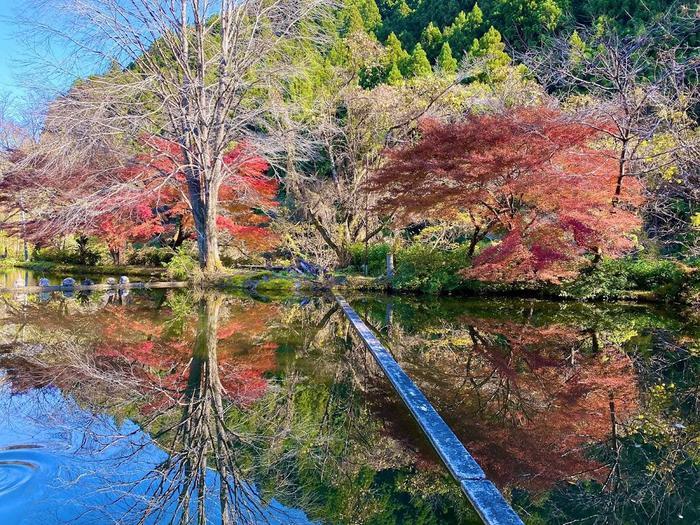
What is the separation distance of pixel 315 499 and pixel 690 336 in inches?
256

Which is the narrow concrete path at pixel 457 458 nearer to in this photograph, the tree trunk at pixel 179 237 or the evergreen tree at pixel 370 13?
the tree trunk at pixel 179 237

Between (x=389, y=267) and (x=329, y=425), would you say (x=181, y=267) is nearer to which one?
(x=389, y=267)

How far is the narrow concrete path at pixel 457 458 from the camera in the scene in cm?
215

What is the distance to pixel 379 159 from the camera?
14.5m

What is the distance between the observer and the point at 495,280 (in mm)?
10898

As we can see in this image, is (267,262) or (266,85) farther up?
(266,85)

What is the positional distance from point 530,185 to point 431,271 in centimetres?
337

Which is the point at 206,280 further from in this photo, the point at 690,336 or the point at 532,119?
the point at 690,336

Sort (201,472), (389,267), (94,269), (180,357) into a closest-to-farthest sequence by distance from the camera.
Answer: (201,472), (180,357), (389,267), (94,269)

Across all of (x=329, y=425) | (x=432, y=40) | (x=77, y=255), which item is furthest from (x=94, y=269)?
(x=432, y=40)

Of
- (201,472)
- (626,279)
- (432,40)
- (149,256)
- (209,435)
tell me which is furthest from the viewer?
(432,40)

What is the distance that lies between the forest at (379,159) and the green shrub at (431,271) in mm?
48

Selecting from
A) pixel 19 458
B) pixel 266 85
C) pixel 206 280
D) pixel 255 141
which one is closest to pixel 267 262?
pixel 206 280

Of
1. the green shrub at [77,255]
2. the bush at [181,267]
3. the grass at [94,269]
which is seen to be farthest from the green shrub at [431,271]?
the green shrub at [77,255]
